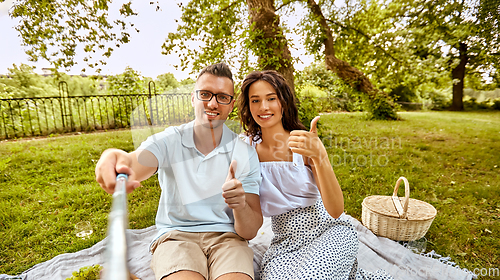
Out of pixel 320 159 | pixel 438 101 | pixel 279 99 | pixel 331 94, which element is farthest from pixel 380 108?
pixel 320 159

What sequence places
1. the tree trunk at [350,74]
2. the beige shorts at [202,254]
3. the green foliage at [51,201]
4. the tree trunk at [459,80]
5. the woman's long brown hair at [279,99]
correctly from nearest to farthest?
the beige shorts at [202,254] < the woman's long brown hair at [279,99] < the green foliage at [51,201] < the tree trunk at [459,80] < the tree trunk at [350,74]

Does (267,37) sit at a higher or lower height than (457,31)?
lower

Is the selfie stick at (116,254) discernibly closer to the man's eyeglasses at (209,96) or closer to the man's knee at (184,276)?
the man's knee at (184,276)

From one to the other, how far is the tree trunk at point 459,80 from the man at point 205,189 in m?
6.70

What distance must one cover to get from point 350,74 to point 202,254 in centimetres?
851

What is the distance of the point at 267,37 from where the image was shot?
14.6 ft

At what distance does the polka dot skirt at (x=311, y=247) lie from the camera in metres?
1.55

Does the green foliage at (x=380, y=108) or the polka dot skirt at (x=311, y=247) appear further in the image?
the green foliage at (x=380, y=108)

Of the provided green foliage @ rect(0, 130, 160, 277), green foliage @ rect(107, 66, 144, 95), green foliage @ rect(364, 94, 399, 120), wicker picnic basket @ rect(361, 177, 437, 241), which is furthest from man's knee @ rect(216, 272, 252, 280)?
green foliage @ rect(364, 94, 399, 120)

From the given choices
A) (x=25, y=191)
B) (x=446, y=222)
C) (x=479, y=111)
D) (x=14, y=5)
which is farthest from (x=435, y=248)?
(x=479, y=111)

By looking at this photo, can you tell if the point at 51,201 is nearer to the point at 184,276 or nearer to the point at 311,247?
the point at 184,276

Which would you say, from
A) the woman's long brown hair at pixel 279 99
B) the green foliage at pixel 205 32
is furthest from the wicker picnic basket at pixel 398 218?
the green foliage at pixel 205 32

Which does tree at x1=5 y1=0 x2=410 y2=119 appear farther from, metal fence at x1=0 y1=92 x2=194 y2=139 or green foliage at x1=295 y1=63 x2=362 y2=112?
green foliage at x1=295 y1=63 x2=362 y2=112

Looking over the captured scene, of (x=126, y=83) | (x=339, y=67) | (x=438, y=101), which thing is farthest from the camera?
(x=438, y=101)
